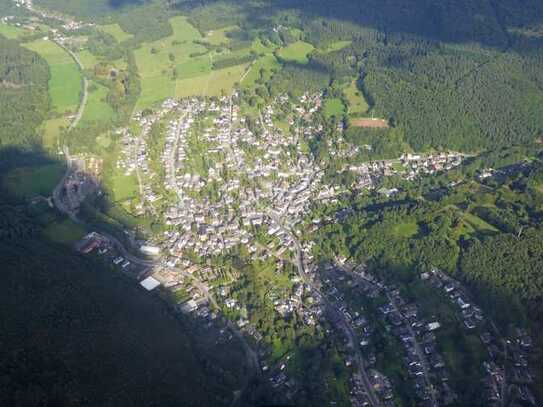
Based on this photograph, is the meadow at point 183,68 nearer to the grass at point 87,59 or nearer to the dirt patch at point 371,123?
the grass at point 87,59

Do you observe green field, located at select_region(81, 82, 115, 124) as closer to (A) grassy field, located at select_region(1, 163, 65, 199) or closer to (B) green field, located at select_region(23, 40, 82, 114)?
(B) green field, located at select_region(23, 40, 82, 114)

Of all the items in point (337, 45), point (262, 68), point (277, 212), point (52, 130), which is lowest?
point (277, 212)

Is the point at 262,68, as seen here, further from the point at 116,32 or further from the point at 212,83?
the point at 116,32

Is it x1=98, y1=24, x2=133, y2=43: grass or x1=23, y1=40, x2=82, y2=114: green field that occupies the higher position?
x1=98, y1=24, x2=133, y2=43: grass

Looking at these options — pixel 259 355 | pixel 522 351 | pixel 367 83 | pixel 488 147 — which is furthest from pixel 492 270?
pixel 367 83

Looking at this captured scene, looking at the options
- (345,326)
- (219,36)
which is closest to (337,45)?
(219,36)

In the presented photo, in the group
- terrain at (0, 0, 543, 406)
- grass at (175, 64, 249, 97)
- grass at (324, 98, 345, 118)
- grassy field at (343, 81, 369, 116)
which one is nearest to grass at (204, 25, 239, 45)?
terrain at (0, 0, 543, 406)

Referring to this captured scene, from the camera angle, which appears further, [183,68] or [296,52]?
[296,52]
